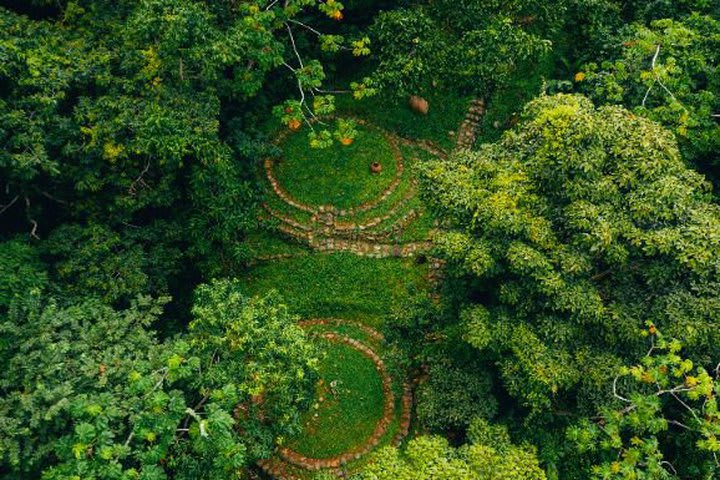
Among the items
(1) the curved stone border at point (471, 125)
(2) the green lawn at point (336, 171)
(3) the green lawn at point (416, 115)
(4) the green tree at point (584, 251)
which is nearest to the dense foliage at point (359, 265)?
(4) the green tree at point (584, 251)

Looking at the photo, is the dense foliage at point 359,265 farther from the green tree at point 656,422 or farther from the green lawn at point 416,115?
the green lawn at point 416,115

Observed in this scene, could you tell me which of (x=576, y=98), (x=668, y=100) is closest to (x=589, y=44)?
(x=668, y=100)

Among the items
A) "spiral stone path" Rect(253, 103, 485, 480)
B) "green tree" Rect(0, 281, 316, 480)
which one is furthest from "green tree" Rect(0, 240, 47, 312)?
"spiral stone path" Rect(253, 103, 485, 480)

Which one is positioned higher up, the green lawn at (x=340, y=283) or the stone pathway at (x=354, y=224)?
the stone pathway at (x=354, y=224)

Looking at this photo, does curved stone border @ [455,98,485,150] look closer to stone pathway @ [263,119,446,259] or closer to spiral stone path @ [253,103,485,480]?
spiral stone path @ [253,103,485,480]

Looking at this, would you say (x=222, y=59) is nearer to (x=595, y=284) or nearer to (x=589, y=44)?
(x=595, y=284)

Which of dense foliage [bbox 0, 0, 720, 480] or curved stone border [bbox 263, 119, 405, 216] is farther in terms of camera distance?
curved stone border [bbox 263, 119, 405, 216]
